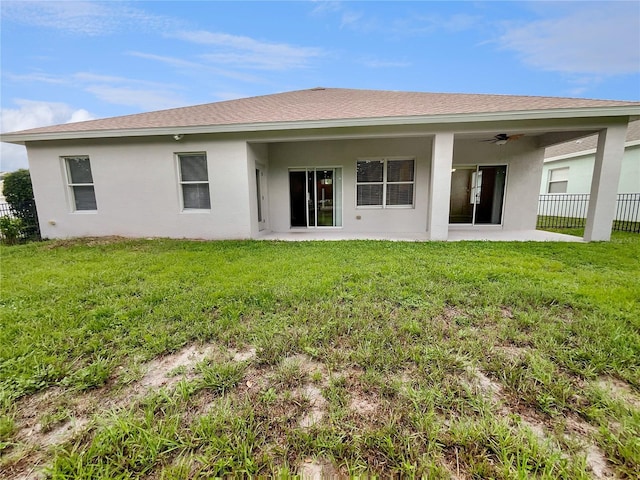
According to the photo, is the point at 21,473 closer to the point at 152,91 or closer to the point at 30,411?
the point at 30,411

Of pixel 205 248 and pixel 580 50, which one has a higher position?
pixel 580 50

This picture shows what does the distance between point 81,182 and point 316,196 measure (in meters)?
7.11

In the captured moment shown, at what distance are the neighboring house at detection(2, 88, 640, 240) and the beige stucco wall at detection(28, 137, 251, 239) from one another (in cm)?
3

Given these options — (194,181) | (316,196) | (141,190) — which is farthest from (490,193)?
(141,190)

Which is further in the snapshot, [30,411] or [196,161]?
[196,161]

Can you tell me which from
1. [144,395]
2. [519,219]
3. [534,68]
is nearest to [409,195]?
[519,219]

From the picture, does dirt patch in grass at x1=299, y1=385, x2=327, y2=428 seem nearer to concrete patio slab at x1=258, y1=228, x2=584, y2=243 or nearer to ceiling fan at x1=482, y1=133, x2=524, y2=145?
concrete patio slab at x1=258, y1=228, x2=584, y2=243

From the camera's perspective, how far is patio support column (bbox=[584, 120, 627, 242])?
625 centimetres

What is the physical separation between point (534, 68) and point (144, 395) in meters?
35.1

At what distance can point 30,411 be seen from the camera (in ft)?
5.90

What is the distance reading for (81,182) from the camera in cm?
809

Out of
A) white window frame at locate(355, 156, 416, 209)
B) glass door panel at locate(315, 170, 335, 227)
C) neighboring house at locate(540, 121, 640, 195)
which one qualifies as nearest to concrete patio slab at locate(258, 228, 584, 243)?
glass door panel at locate(315, 170, 335, 227)

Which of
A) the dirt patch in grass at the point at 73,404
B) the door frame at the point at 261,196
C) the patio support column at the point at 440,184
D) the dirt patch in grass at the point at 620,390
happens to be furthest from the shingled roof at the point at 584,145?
the dirt patch in grass at the point at 73,404

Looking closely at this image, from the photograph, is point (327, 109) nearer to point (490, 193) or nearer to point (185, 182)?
point (185, 182)
